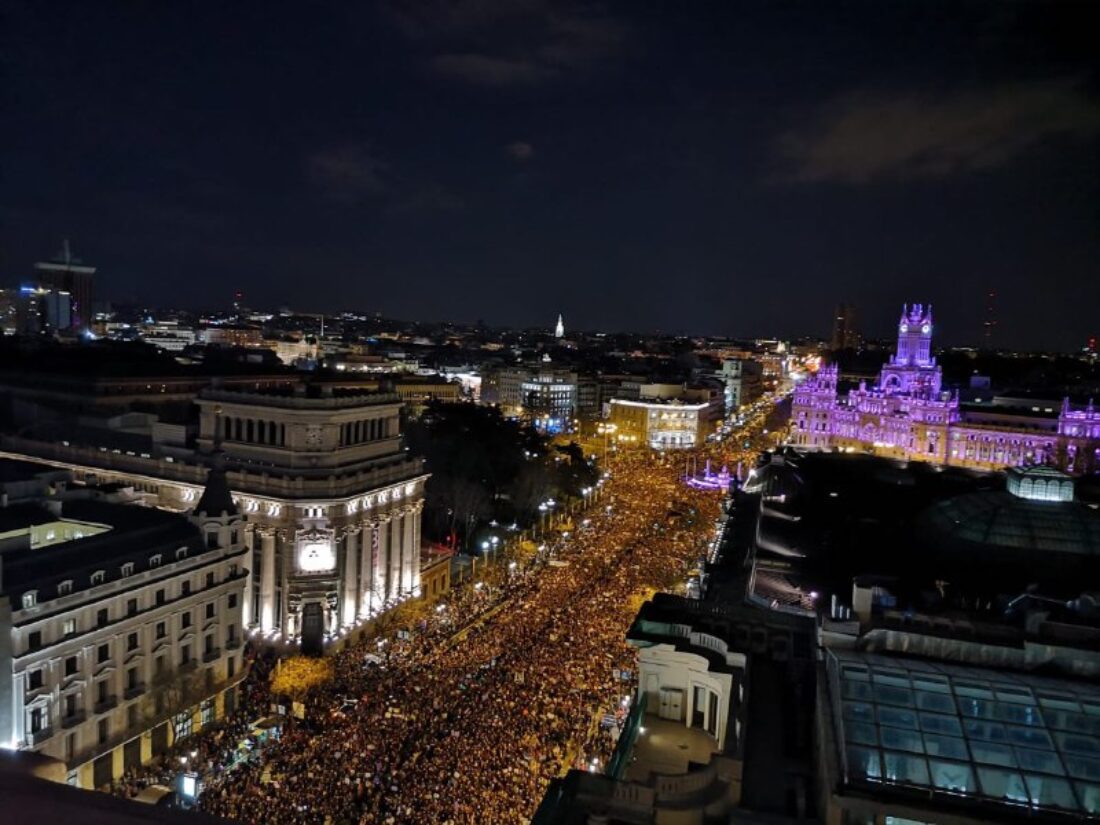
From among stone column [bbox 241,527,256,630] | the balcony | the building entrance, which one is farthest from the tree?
stone column [bbox 241,527,256,630]

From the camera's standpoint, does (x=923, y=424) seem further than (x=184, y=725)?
Yes

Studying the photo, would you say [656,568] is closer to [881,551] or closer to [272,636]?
[881,551]

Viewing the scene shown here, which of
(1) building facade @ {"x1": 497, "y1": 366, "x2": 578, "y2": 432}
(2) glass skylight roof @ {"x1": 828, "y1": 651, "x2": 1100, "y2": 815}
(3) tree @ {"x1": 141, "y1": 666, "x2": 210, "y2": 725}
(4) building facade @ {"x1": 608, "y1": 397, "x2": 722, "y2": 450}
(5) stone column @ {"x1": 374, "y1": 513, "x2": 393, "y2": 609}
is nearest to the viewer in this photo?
(2) glass skylight roof @ {"x1": 828, "y1": 651, "x2": 1100, "y2": 815}

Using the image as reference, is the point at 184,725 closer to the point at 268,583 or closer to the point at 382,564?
the point at 268,583

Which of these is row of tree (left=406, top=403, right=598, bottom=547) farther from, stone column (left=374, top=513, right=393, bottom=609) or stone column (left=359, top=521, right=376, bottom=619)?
stone column (left=359, top=521, right=376, bottom=619)

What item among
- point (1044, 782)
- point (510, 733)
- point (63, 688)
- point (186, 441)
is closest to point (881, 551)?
point (510, 733)

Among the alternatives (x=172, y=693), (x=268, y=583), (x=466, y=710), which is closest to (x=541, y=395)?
(x=268, y=583)
